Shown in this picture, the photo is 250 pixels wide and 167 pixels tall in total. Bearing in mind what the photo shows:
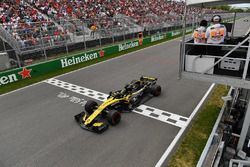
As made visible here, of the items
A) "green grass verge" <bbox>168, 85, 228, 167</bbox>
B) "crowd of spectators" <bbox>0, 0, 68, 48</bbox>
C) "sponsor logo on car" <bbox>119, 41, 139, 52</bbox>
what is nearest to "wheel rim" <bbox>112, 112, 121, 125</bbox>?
"green grass verge" <bbox>168, 85, 228, 167</bbox>

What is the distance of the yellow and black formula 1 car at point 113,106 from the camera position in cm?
617

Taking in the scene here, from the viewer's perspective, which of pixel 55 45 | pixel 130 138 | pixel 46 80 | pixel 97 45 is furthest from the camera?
pixel 97 45

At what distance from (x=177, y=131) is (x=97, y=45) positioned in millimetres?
12932

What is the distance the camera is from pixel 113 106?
678 cm

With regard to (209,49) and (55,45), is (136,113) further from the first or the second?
(55,45)

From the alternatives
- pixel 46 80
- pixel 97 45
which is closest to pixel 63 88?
pixel 46 80

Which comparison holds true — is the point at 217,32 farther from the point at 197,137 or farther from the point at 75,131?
the point at 75,131

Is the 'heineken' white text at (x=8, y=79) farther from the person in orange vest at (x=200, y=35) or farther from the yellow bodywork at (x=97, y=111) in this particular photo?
the person in orange vest at (x=200, y=35)

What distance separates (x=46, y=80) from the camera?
422 inches

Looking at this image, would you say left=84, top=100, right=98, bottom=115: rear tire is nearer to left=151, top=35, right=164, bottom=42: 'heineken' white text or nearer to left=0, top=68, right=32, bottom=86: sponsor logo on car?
left=0, top=68, right=32, bottom=86: sponsor logo on car

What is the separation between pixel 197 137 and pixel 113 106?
2726mm

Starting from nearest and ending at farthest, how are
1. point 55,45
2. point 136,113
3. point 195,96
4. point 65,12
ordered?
1. point 136,113
2. point 195,96
3. point 55,45
4. point 65,12

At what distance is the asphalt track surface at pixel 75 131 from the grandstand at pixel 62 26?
314cm

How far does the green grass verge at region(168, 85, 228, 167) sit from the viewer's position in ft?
16.5
